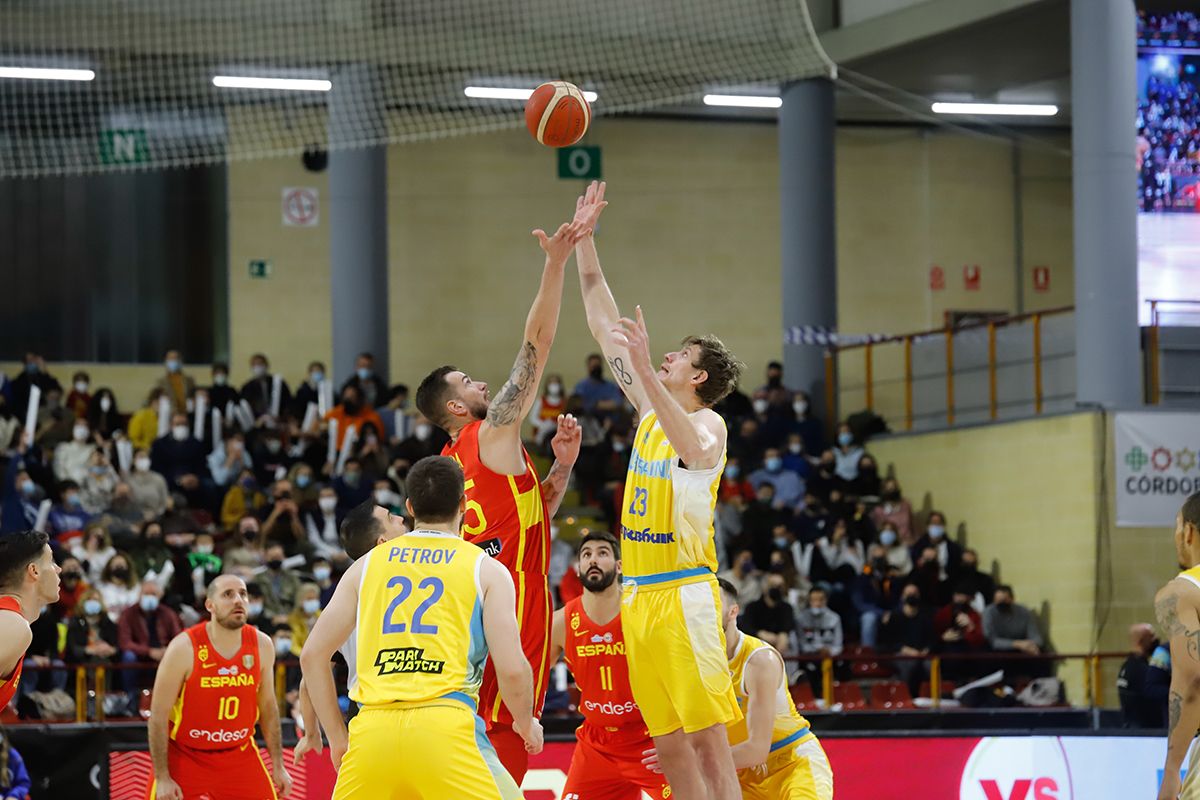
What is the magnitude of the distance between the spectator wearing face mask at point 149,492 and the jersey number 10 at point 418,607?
1293 cm

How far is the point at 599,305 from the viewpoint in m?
8.38

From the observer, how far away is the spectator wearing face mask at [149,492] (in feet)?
62.3

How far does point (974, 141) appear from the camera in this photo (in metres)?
27.2

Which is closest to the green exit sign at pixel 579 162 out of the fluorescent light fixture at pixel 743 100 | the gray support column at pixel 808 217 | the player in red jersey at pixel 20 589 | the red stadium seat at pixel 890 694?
the fluorescent light fixture at pixel 743 100

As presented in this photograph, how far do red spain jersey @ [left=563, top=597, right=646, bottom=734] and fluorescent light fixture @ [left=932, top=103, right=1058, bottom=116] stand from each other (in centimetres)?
1704

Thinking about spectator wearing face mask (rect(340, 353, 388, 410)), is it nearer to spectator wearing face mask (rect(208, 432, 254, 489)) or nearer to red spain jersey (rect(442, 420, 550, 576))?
spectator wearing face mask (rect(208, 432, 254, 489))

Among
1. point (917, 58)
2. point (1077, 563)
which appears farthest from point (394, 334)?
point (1077, 563)

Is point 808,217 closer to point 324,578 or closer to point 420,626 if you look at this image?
point 324,578

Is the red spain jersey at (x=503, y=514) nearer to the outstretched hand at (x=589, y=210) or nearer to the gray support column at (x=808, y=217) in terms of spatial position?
the outstretched hand at (x=589, y=210)

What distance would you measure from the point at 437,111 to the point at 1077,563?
1050 cm

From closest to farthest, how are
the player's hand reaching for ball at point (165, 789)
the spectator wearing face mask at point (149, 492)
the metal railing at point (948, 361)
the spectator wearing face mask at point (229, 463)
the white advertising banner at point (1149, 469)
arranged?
the player's hand reaching for ball at point (165, 789), the spectator wearing face mask at point (149, 492), the white advertising banner at point (1149, 469), the spectator wearing face mask at point (229, 463), the metal railing at point (948, 361)

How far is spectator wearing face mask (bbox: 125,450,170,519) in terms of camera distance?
62.3 feet

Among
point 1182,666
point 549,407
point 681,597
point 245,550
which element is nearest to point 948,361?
point 549,407

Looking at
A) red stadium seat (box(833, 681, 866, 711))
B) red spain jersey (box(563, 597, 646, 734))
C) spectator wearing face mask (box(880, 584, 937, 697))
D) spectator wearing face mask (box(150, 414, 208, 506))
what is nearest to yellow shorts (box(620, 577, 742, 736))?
red spain jersey (box(563, 597, 646, 734))
